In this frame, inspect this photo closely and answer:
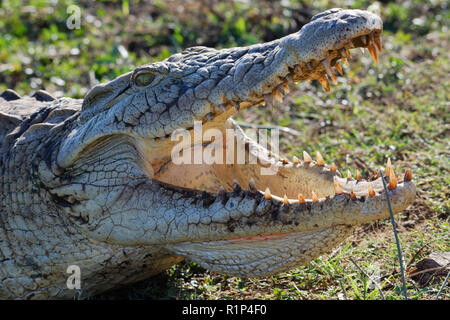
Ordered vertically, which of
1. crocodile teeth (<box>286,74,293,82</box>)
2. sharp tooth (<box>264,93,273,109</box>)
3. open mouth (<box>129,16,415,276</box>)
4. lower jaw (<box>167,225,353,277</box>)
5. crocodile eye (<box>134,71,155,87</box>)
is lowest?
lower jaw (<box>167,225,353,277</box>)

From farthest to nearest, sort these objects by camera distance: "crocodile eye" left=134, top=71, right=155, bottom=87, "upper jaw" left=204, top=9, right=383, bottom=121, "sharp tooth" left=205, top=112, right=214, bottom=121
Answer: "crocodile eye" left=134, top=71, right=155, bottom=87 → "sharp tooth" left=205, top=112, right=214, bottom=121 → "upper jaw" left=204, top=9, right=383, bottom=121

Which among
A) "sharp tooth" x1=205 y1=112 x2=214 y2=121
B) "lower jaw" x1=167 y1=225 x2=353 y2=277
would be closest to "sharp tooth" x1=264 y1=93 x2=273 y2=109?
"sharp tooth" x1=205 y1=112 x2=214 y2=121

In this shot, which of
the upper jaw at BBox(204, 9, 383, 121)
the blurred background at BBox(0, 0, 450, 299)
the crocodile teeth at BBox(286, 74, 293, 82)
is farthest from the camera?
the blurred background at BBox(0, 0, 450, 299)

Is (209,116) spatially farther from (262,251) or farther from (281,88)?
(262,251)

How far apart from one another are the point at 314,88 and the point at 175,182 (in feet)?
9.61

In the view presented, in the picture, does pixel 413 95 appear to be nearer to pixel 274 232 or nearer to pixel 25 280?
pixel 274 232

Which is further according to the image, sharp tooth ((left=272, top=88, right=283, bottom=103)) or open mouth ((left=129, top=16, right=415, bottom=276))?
sharp tooth ((left=272, top=88, right=283, bottom=103))

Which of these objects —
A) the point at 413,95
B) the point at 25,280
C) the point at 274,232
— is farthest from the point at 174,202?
the point at 413,95

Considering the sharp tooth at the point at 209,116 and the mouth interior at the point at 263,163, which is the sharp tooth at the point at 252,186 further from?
the sharp tooth at the point at 209,116

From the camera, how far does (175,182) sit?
3.73m

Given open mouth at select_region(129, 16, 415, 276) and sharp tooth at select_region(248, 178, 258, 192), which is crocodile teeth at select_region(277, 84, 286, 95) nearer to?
open mouth at select_region(129, 16, 415, 276)

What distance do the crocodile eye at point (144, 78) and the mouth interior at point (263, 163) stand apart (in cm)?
34

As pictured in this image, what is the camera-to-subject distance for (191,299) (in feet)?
11.8

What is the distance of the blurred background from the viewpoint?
3684mm
